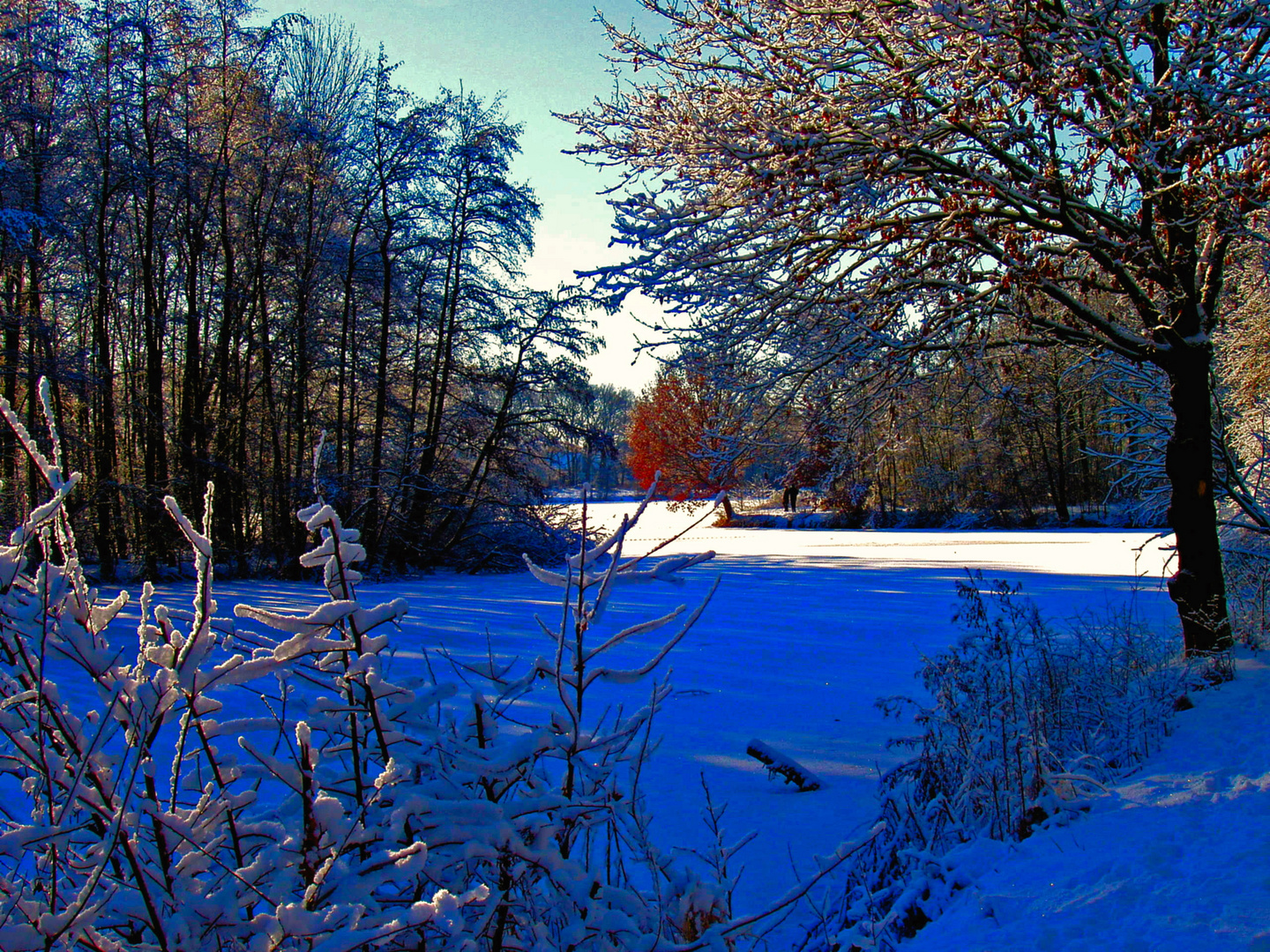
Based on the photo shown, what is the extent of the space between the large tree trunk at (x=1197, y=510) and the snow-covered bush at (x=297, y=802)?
523 cm

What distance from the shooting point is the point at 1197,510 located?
5348mm

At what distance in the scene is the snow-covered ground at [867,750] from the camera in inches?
98.1

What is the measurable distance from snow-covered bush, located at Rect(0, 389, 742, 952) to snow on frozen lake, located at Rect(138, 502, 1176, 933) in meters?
0.29

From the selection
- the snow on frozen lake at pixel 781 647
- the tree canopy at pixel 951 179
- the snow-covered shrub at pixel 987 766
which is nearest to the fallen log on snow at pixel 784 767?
the snow on frozen lake at pixel 781 647

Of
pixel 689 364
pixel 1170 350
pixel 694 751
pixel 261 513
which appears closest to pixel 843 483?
pixel 689 364

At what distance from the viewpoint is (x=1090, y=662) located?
16.0ft

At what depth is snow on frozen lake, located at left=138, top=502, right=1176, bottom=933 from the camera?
4.03 m

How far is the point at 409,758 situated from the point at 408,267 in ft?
46.0

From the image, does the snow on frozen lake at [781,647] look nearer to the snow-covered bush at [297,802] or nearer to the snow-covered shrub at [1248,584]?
the snow-covered bush at [297,802]

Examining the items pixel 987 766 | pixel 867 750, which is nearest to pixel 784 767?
pixel 867 750

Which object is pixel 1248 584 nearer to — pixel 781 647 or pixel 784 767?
pixel 781 647

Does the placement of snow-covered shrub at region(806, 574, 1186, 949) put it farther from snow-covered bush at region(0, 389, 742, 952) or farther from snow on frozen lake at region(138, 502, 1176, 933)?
snow-covered bush at region(0, 389, 742, 952)

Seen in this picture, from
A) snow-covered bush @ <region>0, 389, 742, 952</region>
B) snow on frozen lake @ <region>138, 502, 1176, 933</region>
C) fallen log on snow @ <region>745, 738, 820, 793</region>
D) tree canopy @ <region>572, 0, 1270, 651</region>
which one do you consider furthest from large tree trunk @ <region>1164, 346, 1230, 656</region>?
snow-covered bush @ <region>0, 389, 742, 952</region>

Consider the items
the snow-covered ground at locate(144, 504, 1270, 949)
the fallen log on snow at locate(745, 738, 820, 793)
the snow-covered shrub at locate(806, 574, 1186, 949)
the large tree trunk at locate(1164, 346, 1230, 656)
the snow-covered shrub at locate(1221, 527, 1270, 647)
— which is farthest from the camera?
the snow-covered shrub at locate(1221, 527, 1270, 647)
